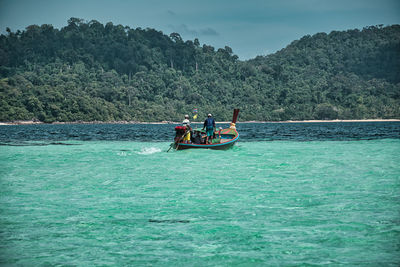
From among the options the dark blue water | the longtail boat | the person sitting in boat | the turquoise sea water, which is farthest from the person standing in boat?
the dark blue water

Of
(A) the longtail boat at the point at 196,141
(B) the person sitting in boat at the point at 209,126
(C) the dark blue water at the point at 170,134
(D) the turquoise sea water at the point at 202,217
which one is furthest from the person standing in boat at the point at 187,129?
(C) the dark blue water at the point at 170,134

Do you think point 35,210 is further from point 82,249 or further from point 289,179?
point 289,179

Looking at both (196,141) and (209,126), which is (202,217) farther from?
(196,141)

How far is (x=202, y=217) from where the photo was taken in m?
11.7

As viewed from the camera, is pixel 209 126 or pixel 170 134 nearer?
pixel 209 126

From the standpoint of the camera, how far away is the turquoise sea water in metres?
8.73

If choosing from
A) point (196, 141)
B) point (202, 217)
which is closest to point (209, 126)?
point (196, 141)

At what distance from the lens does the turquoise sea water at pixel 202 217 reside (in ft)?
28.7

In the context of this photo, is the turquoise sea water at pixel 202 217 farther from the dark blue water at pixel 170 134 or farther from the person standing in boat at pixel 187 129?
the dark blue water at pixel 170 134

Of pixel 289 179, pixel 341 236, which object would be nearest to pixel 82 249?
pixel 341 236

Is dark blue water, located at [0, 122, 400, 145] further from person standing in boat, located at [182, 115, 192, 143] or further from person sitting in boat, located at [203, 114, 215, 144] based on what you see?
person standing in boat, located at [182, 115, 192, 143]

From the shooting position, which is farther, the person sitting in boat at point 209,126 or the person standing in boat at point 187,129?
the person sitting in boat at point 209,126

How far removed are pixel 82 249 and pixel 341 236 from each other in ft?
19.2

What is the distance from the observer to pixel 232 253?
8805 millimetres
